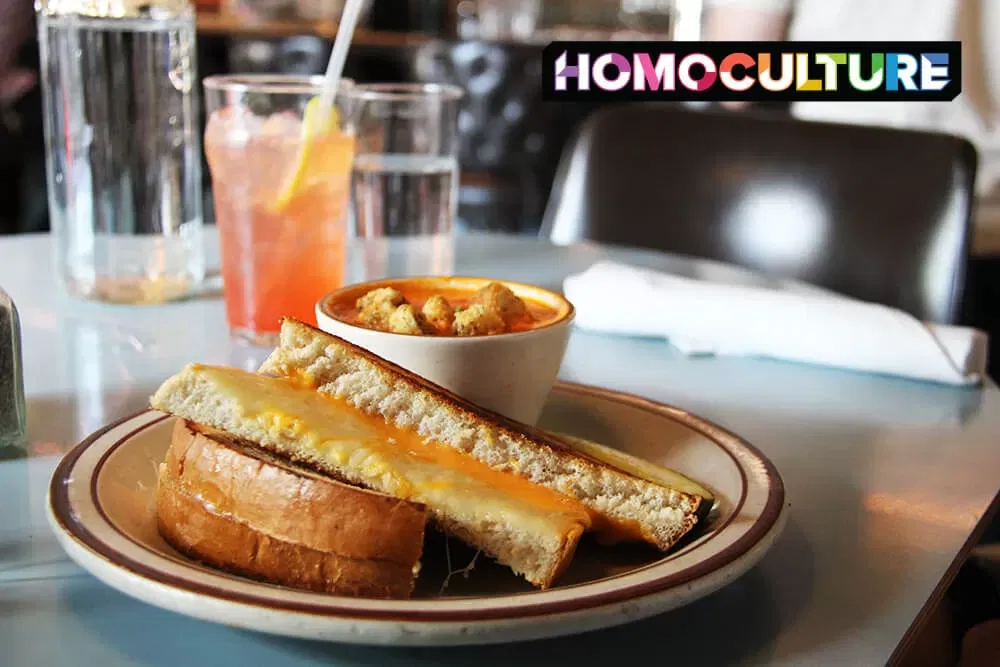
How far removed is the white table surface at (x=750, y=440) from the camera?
47cm

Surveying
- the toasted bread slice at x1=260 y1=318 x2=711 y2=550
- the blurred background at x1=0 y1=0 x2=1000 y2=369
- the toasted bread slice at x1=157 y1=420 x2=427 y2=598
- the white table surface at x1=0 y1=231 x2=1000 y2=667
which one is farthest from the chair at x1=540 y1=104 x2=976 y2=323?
the toasted bread slice at x1=157 y1=420 x2=427 y2=598

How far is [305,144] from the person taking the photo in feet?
2.97

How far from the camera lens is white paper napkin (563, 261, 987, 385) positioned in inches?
36.0

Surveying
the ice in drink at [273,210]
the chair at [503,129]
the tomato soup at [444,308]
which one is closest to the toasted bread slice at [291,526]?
the tomato soup at [444,308]

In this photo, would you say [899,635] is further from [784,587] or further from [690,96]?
[690,96]

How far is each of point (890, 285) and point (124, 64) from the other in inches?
36.0

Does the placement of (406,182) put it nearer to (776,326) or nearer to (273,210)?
(273,210)

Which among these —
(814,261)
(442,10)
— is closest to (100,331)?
(814,261)

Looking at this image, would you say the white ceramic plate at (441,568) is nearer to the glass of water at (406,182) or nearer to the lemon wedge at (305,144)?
the lemon wedge at (305,144)

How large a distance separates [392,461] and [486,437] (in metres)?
0.06

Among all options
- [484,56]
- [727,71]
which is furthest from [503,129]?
[727,71]

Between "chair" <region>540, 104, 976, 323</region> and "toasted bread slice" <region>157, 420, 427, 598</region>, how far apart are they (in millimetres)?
1052

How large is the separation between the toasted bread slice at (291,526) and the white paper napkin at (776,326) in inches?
21.5

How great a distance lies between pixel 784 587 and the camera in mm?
537
